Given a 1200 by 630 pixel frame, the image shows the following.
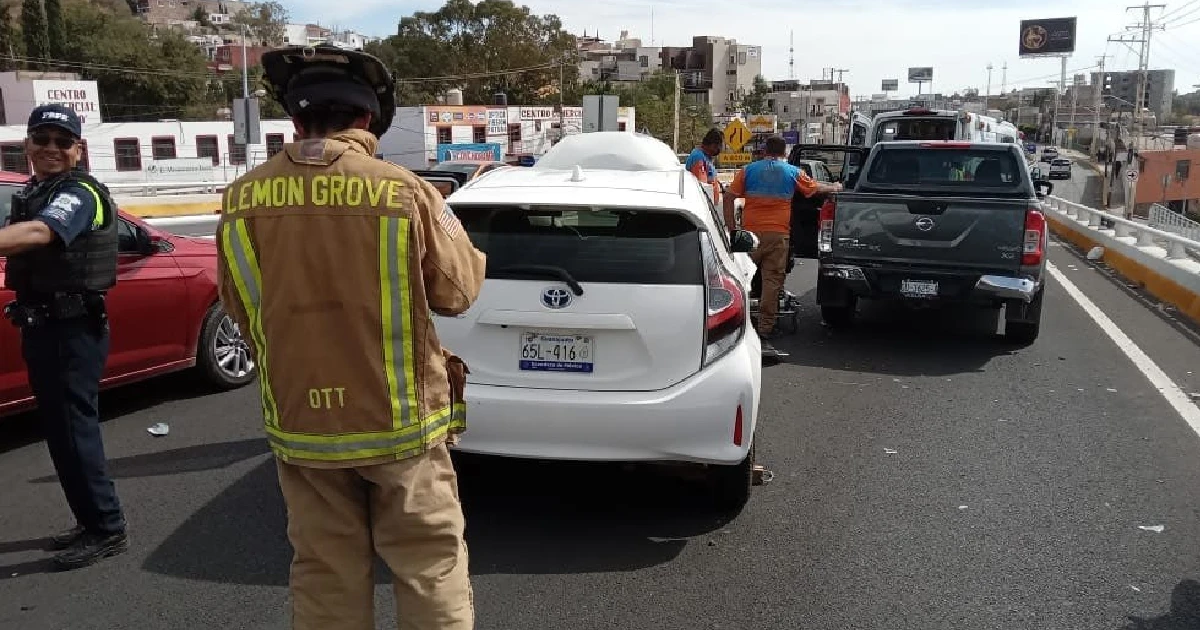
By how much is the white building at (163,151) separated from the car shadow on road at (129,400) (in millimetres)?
43436

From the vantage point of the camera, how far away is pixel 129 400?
24.1 ft

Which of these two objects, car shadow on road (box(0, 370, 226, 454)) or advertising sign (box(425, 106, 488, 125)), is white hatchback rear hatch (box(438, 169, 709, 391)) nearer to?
car shadow on road (box(0, 370, 226, 454))

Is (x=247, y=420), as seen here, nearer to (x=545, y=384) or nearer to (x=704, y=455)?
(x=545, y=384)

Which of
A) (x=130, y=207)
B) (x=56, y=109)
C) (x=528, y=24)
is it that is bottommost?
(x=130, y=207)

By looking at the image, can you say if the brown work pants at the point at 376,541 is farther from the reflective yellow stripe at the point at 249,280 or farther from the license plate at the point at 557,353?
the license plate at the point at 557,353

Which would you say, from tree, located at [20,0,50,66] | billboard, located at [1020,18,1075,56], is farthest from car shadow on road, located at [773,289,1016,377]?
billboard, located at [1020,18,1075,56]

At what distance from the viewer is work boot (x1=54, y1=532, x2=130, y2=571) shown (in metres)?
4.34

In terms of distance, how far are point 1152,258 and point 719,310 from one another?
10.9m

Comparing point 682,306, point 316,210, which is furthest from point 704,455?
point 316,210

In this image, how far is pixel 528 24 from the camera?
90.2m

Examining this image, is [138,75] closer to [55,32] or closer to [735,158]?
[55,32]

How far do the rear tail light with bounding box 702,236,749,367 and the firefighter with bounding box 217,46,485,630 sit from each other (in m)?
2.01

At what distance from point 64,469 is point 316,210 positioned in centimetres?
263

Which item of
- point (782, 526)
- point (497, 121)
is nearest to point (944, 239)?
point (782, 526)
